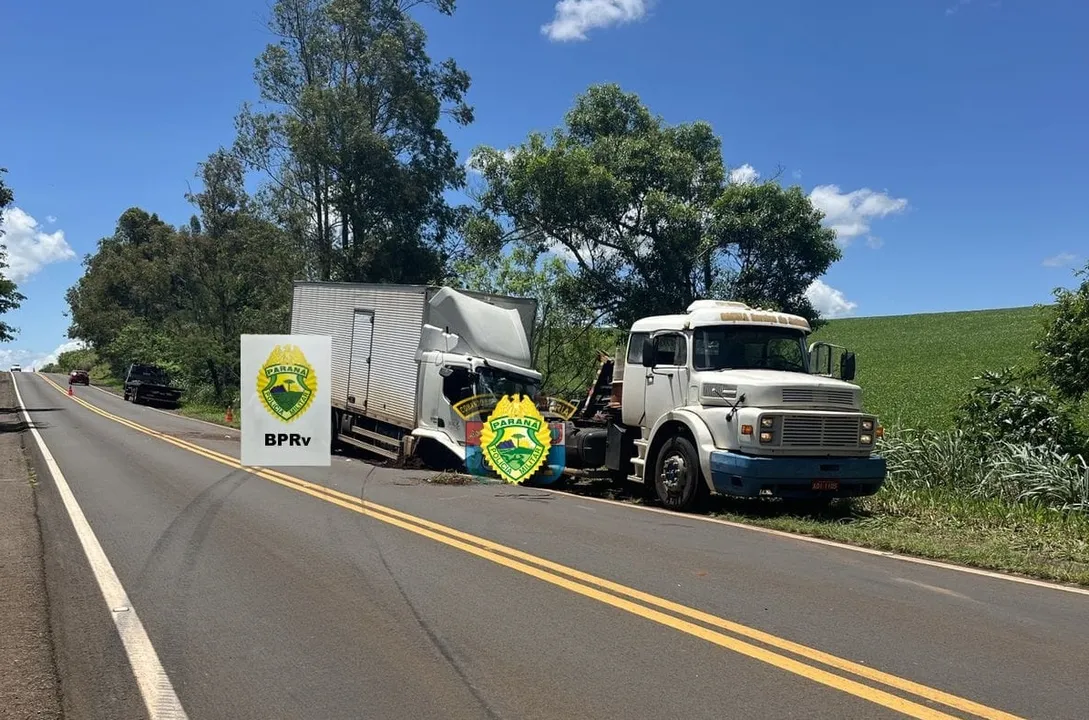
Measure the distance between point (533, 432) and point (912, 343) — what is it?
4309cm

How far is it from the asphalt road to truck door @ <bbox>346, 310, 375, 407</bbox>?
7.69 meters

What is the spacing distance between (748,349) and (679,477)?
2.02m

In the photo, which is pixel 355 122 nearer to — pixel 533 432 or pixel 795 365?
pixel 533 432

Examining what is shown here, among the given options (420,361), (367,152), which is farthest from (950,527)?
(367,152)

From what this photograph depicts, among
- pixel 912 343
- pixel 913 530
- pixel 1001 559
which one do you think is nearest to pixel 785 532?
pixel 913 530

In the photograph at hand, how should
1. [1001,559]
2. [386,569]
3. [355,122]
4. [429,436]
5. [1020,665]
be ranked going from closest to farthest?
[1020,665] → [386,569] → [1001,559] → [429,436] → [355,122]

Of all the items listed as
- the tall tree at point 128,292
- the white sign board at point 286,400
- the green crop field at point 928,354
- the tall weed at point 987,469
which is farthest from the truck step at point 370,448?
the tall tree at point 128,292

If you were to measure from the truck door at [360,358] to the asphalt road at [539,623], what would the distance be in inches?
303

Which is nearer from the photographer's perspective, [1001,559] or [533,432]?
[1001,559]

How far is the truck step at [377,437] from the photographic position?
16331 millimetres

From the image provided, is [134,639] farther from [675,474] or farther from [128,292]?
[128,292]

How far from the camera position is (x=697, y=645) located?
4977 millimetres

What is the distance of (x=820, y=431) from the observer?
10.1 metres

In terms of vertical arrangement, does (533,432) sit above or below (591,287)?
below
